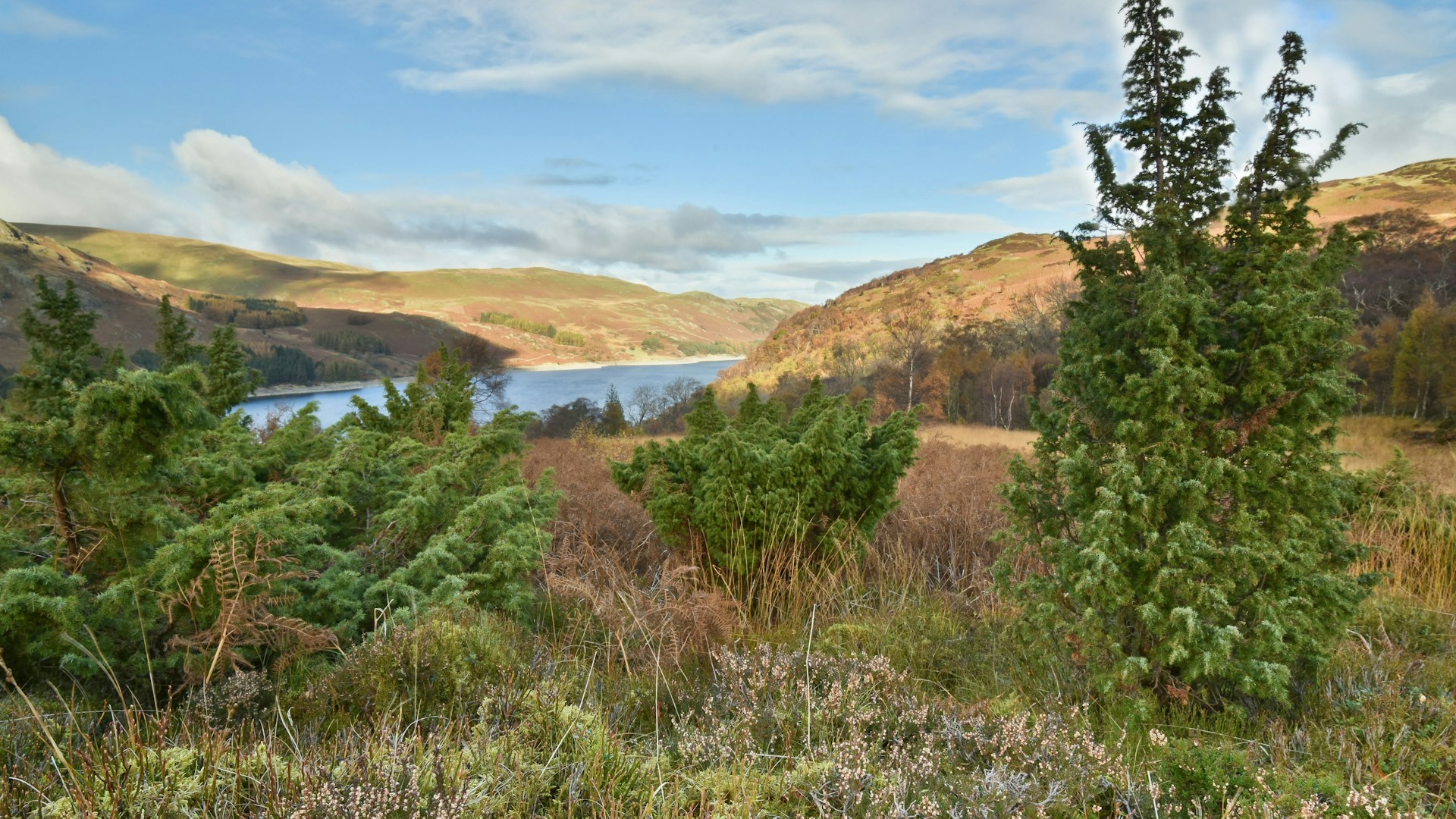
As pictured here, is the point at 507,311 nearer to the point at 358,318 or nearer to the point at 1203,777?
the point at 358,318

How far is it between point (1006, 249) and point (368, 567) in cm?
8212

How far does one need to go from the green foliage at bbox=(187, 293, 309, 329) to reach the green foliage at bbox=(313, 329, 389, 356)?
31.9 ft

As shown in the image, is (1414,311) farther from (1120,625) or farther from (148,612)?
(148,612)

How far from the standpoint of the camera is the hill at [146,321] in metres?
74.1

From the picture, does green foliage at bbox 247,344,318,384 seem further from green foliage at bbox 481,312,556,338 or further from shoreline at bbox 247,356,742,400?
green foliage at bbox 481,312,556,338

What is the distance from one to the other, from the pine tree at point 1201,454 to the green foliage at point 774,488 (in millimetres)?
1859

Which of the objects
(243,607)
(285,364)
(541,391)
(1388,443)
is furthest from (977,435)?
(285,364)

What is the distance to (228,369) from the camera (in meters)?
9.54

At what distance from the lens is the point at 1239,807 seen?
1877 mm

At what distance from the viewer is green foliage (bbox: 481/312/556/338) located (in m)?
114

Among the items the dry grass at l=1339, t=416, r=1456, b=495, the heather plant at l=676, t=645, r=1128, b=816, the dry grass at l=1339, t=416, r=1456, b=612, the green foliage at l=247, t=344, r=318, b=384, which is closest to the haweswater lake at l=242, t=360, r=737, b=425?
the green foliage at l=247, t=344, r=318, b=384

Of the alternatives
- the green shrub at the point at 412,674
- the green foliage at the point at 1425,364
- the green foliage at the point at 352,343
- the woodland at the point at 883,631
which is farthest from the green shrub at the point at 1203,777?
the green foliage at the point at 352,343

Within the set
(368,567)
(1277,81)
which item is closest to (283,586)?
(368,567)

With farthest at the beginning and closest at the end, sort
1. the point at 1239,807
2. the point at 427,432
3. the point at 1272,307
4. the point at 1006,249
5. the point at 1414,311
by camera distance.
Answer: the point at 1006,249
the point at 1414,311
the point at 427,432
the point at 1272,307
the point at 1239,807
